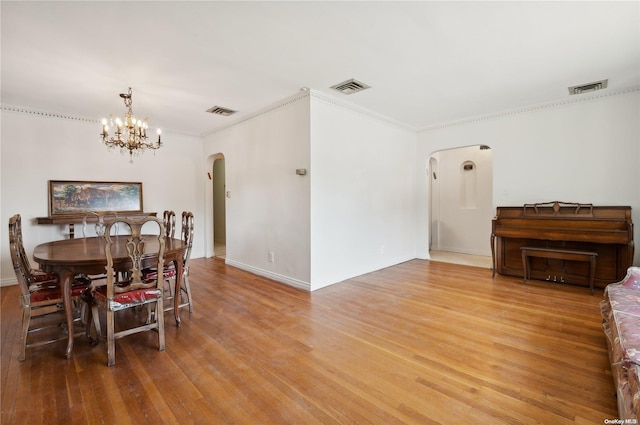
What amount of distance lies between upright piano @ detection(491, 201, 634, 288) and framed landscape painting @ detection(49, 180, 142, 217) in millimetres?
6172

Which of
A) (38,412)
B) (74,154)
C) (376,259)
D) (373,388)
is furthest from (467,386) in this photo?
(74,154)

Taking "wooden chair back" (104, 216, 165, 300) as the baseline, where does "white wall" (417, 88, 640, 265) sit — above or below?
above

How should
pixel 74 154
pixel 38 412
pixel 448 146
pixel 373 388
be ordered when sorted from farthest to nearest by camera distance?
1. pixel 448 146
2. pixel 74 154
3. pixel 373 388
4. pixel 38 412

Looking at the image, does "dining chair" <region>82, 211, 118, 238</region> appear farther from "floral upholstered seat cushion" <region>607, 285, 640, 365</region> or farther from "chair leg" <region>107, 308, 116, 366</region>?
"floral upholstered seat cushion" <region>607, 285, 640, 365</region>

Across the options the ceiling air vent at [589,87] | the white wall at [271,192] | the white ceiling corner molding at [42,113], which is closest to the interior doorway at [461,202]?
the ceiling air vent at [589,87]

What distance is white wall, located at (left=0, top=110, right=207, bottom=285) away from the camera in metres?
4.35

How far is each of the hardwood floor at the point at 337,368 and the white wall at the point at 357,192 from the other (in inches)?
39.4

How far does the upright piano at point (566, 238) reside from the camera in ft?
12.2

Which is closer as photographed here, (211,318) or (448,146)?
(211,318)

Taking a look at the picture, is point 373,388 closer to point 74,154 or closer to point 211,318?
point 211,318

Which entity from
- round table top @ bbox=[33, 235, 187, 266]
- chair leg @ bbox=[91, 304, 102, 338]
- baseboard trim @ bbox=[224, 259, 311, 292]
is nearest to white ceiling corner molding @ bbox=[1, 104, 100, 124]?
round table top @ bbox=[33, 235, 187, 266]

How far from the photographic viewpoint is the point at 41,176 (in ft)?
15.0

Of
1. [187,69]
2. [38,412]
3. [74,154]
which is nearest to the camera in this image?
[38,412]

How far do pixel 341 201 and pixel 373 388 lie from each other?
2837 millimetres
